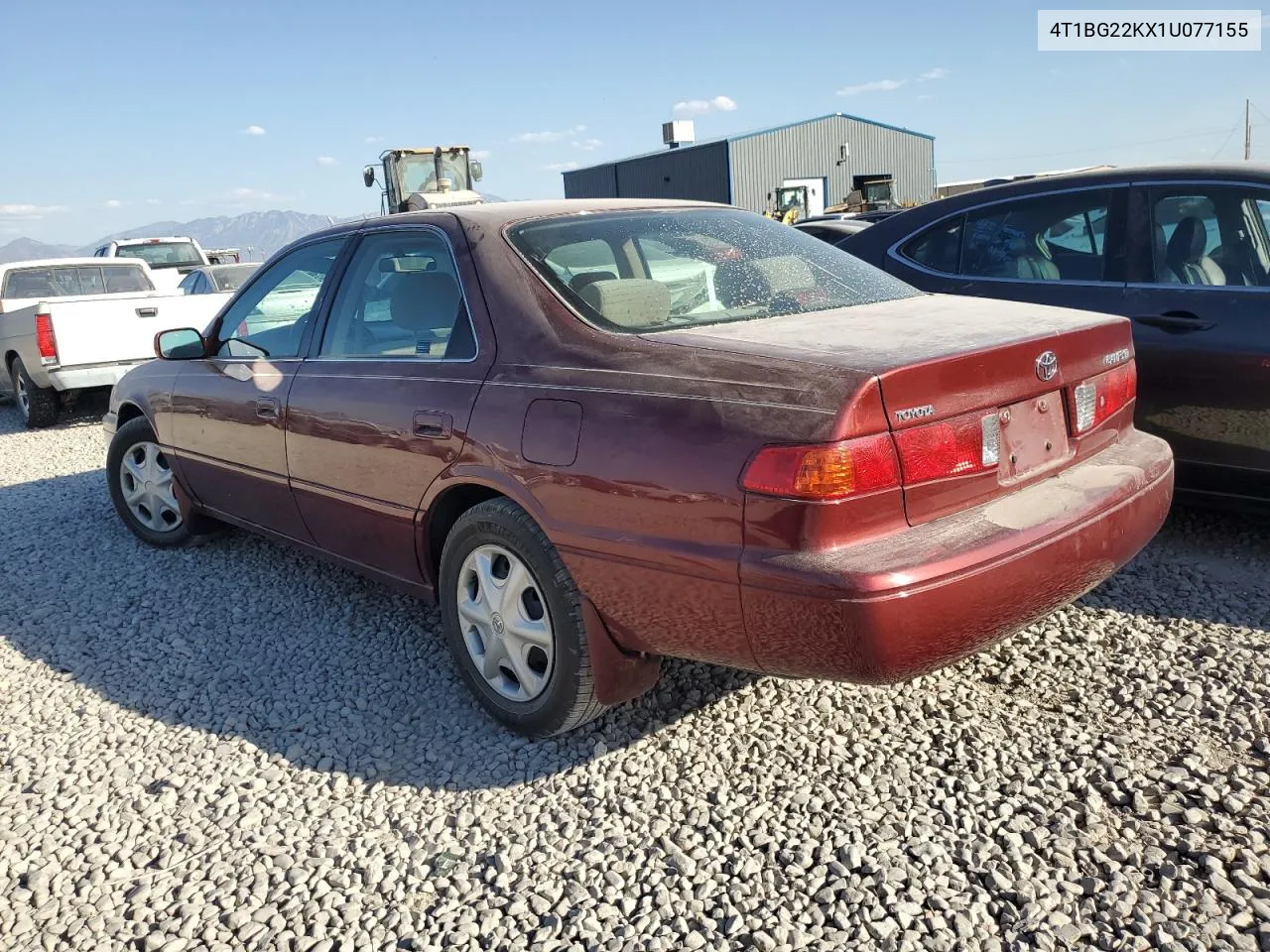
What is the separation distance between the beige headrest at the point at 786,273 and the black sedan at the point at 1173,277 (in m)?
A: 1.59

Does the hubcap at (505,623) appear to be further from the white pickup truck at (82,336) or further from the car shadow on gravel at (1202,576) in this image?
the white pickup truck at (82,336)

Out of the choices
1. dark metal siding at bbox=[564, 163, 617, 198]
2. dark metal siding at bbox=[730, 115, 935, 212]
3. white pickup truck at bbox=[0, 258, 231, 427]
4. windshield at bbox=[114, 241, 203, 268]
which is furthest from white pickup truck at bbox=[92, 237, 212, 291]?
dark metal siding at bbox=[564, 163, 617, 198]

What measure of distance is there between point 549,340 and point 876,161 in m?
46.2

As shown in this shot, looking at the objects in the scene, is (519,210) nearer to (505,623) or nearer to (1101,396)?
(505,623)

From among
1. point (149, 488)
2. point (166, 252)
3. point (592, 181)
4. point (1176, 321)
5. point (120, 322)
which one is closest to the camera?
point (1176, 321)

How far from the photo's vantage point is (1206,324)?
397 cm

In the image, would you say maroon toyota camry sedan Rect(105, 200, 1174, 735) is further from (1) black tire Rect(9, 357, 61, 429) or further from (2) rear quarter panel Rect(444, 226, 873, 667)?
(1) black tire Rect(9, 357, 61, 429)

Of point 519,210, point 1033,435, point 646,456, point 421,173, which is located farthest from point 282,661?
point 421,173

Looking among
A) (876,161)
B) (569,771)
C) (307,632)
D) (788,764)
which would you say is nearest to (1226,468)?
(788,764)

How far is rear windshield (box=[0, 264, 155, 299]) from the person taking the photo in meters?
11.1


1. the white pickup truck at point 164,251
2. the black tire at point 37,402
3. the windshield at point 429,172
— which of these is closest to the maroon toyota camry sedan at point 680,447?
the black tire at point 37,402

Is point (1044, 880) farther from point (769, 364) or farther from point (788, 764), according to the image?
point (769, 364)

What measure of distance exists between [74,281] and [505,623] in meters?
10.7

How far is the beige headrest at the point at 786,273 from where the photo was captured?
325cm
